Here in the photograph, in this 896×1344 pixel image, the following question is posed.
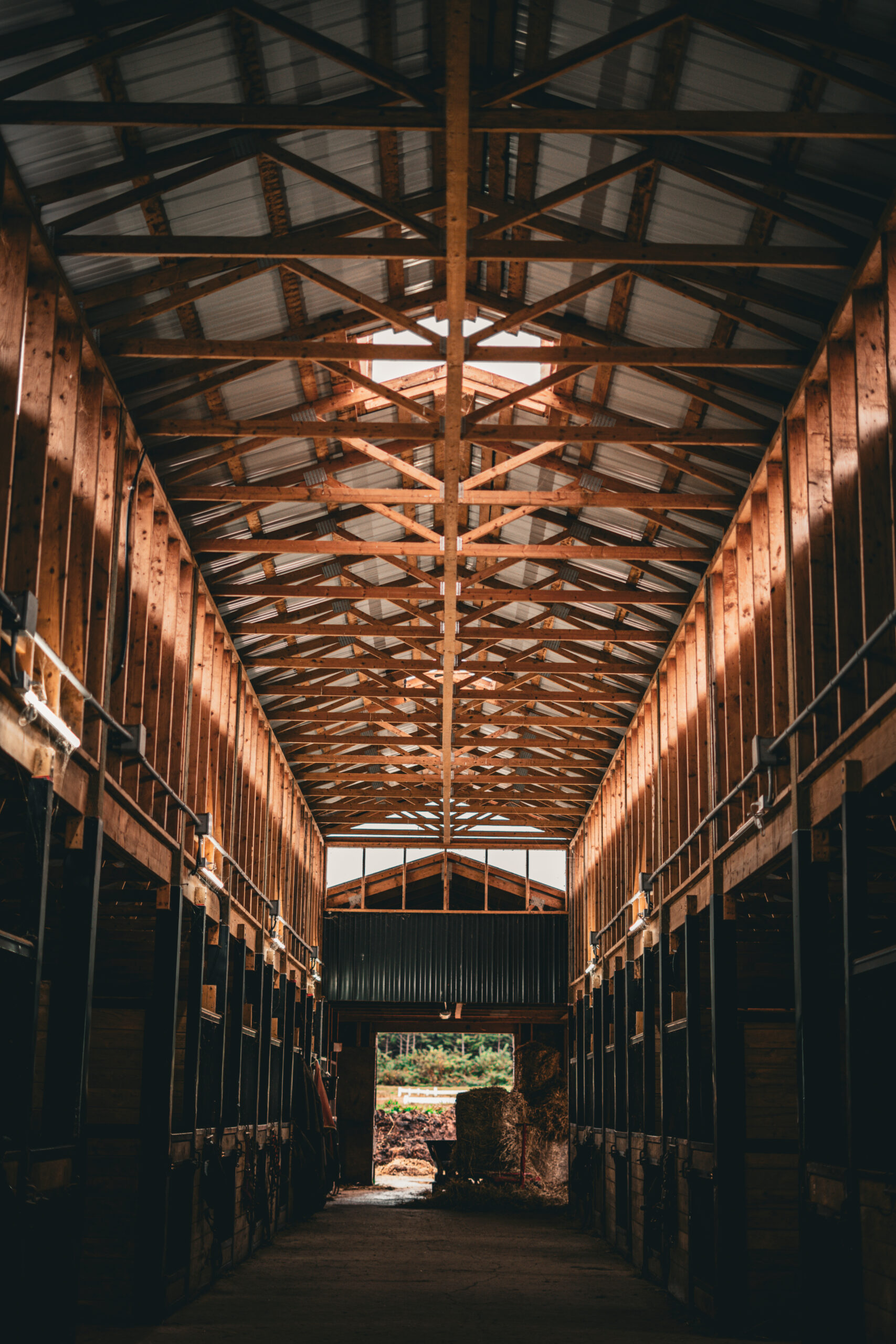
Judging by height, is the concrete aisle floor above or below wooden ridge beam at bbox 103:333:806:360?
below

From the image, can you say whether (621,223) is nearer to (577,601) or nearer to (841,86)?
(841,86)

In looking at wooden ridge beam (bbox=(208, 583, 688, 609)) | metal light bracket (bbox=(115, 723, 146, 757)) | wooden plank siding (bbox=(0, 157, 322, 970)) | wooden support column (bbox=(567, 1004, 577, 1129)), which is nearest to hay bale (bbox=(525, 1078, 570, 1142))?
wooden support column (bbox=(567, 1004, 577, 1129))

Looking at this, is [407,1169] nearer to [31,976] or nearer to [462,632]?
[462,632]

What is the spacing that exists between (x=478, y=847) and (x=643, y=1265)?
15.3 meters

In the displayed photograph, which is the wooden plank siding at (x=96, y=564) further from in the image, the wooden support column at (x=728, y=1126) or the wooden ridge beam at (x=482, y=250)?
the wooden support column at (x=728, y=1126)

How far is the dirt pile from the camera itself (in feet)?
133

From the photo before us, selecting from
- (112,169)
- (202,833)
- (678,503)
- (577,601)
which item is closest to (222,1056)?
(202,833)

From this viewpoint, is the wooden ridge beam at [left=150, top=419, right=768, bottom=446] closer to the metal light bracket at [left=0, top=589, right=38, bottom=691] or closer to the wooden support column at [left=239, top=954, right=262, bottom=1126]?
the metal light bracket at [left=0, top=589, right=38, bottom=691]

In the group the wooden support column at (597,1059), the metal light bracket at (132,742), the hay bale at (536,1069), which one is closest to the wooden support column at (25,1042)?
the metal light bracket at (132,742)

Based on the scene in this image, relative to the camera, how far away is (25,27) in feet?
27.5

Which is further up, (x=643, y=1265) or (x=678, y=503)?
(x=678, y=503)

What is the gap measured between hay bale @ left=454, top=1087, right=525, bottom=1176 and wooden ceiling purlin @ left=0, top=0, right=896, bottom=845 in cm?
1272

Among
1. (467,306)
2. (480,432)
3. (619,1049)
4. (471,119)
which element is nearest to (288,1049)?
(619,1049)

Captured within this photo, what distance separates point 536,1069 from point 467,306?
22.1 metres
